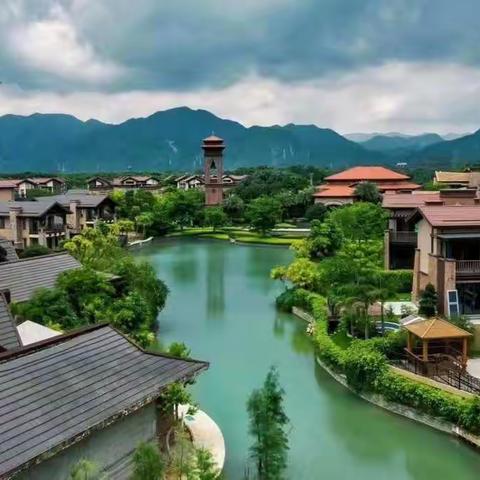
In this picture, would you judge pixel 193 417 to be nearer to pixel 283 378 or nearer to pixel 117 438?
pixel 117 438

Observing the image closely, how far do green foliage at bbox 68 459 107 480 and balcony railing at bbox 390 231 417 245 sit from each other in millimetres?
19283

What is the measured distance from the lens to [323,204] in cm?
5234

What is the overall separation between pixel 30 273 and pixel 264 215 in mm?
31541

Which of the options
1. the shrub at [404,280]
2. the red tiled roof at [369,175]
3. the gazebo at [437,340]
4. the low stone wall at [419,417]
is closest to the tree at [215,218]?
the red tiled roof at [369,175]

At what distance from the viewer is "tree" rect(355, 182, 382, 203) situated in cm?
4847

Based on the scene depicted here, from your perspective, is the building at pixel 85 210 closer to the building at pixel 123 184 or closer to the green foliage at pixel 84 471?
the building at pixel 123 184

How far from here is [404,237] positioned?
993 inches

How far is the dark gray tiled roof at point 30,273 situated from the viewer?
16811 millimetres

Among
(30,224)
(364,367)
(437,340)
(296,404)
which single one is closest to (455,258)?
(437,340)

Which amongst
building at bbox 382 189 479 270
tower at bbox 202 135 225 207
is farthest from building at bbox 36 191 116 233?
building at bbox 382 189 479 270

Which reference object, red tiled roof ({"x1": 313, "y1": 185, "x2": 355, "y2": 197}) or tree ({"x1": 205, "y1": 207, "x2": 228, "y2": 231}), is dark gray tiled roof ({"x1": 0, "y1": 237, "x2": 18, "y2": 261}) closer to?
tree ({"x1": 205, "y1": 207, "x2": 228, "y2": 231})

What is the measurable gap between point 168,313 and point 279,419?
13528mm

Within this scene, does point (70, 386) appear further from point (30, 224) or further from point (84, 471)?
point (30, 224)

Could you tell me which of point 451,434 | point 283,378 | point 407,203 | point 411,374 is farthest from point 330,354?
point 407,203
